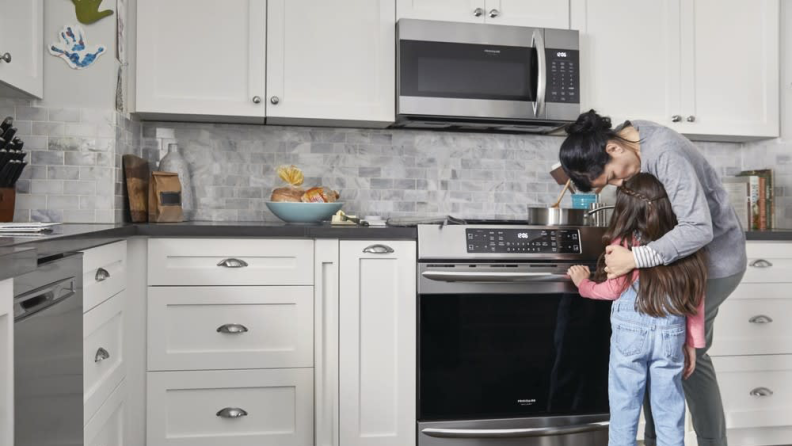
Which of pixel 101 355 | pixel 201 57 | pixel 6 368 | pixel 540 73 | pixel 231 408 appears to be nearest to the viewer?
pixel 6 368

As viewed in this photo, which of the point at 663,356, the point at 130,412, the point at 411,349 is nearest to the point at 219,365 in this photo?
the point at 130,412

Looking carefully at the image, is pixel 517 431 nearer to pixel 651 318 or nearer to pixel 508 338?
pixel 508 338

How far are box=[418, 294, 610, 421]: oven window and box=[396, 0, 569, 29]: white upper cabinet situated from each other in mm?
1197

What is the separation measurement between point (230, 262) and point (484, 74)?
128cm

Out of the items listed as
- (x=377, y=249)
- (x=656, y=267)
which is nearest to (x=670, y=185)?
(x=656, y=267)

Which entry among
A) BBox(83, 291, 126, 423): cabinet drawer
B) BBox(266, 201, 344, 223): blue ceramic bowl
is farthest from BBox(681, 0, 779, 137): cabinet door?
BBox(83, 291, 126, 423): cabinet drawer

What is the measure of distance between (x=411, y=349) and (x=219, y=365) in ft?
2.20

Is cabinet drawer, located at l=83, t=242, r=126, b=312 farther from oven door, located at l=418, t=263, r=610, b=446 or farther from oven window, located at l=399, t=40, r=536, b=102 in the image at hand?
oven window, located at l=399, t=40, r=536, b=102

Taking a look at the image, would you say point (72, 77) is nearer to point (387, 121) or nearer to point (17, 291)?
point (387, 121)

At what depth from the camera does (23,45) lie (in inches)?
83.8

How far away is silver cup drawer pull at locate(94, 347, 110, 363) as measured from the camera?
1.81 meters

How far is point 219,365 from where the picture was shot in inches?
87.2

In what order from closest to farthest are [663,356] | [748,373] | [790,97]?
[663,356]
[748,373]
[790,97]

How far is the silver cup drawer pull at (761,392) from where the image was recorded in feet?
8.41
